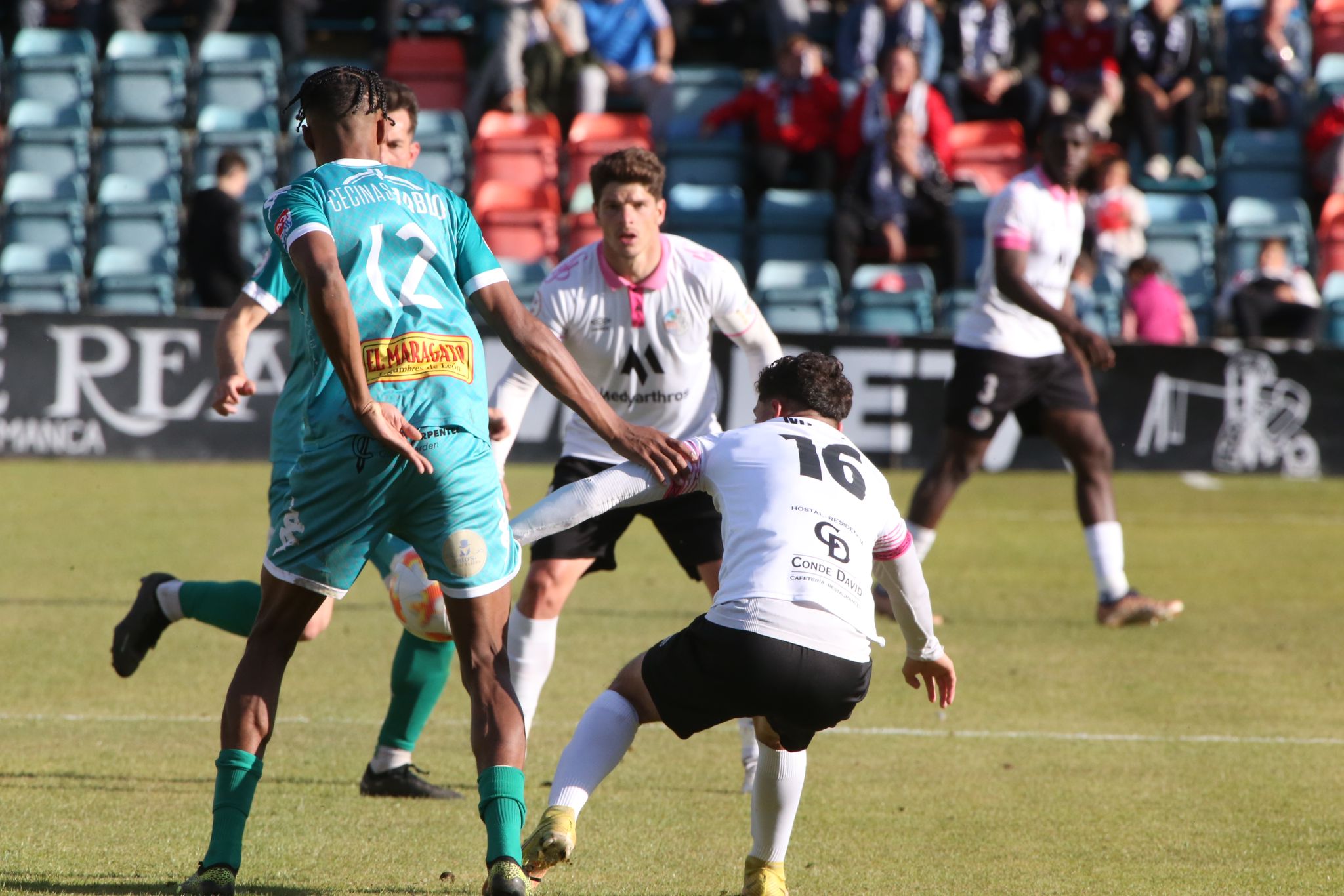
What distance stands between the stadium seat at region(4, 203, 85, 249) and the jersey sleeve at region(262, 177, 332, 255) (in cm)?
1385

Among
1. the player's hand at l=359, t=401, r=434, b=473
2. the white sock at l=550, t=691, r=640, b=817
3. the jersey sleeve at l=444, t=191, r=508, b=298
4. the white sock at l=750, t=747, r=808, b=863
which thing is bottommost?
the white sock at l=750, t=747, r=808, b=863

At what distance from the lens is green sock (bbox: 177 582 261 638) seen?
5.41 metres

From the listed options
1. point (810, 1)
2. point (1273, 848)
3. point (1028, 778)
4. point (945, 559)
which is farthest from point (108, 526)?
point (810, 1)

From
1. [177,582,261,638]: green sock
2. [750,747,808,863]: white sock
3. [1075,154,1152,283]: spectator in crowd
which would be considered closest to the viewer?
[750,747,808,863]: white sock

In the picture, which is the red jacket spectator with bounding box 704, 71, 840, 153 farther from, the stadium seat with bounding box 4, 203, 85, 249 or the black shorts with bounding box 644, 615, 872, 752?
the black shorts with bounding box 644, 615, 872, 752

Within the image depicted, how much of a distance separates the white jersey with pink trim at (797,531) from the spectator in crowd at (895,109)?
12.2 metres

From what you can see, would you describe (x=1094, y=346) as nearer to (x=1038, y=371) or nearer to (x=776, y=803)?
(x=1038, y=371)

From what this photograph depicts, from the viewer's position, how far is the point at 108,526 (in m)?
10.9

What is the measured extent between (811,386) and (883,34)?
1375 centimetres

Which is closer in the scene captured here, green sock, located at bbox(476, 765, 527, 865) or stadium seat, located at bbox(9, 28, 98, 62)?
green sock, located at bbox(476, 765, 527, 865)

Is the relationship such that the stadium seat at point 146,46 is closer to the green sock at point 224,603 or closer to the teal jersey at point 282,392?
the green sock at point 224,603

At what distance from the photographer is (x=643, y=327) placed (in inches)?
220

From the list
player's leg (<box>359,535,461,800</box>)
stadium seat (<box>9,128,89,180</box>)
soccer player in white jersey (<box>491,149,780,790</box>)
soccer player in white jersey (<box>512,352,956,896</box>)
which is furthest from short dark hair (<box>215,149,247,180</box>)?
soccer player in white jersey (<box>512,352,956,896</box>)

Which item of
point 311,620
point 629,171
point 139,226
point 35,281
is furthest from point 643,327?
point 139,226
